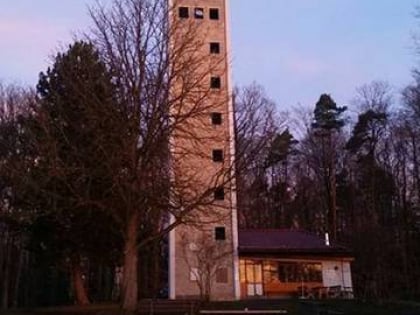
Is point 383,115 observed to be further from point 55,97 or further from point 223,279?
point 55,97

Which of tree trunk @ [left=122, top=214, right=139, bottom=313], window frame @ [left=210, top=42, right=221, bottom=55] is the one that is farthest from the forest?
window frame @ [left=210, top=42, right=221, bottom=55]

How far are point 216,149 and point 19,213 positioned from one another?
1145 centimetres

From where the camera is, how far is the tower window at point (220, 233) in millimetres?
45747

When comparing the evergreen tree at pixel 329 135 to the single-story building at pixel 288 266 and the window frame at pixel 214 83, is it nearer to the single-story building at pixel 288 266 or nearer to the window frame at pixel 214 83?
the single-story building at pixel 288 266

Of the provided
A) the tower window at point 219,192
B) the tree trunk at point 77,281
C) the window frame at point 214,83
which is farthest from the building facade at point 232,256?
the tower window at point 219,192

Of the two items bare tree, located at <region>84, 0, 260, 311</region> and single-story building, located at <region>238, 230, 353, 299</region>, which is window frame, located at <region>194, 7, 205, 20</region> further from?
bare tree, located at <region>84, 0, 260, 311</region>

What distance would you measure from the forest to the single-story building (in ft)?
14.3

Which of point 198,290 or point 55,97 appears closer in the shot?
point 55,97

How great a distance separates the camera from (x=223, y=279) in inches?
1778

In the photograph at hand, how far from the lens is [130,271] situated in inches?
856

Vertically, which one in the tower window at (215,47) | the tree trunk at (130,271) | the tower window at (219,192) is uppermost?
the tower window at (215,47)

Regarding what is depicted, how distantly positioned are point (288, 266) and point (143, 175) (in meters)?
28.1

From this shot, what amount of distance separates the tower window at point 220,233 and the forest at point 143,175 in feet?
10.7

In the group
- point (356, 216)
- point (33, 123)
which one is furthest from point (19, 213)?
point (356, 216)
